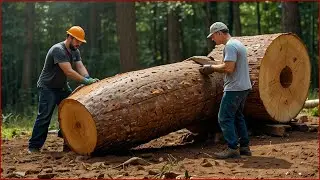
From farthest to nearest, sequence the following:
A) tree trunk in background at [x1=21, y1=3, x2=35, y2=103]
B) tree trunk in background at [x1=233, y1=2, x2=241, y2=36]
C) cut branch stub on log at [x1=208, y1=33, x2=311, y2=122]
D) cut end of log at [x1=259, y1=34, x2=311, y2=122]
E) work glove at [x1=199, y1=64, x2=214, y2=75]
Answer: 1. tree trunk in background at [x1=21, y1=3, x2=35, y2=103]
2. tree trunk in background at [x1=233, y1=2, x2=241, y2=36]
3. cut end of log at [x1=259, y1=34, x2=311, y2=122]
4. cut branch stub on log at [x1=208, y1=33, x2=311, y2=122]
5. work glove at [x1=199, y1=64, x2=214, y2=75]

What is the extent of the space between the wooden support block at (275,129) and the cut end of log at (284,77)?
0.15m

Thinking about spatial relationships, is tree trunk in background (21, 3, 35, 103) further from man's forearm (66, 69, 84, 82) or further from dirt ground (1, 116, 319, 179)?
man's forearm (66, 69, 84, 82)

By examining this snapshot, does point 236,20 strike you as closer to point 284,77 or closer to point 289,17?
point 289,17

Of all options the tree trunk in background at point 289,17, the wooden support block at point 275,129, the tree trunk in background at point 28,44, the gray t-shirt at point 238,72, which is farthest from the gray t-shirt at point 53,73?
the tree trunk in background at point 28,44

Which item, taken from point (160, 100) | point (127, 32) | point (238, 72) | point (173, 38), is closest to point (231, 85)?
point (238, 72)

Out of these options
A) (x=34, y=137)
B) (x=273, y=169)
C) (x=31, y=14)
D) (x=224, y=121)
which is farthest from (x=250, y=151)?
(x=31, y=14)

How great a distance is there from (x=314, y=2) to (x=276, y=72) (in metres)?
21.7

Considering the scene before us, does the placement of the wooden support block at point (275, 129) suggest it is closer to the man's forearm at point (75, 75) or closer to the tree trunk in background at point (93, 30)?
the man's forearm at point (75, 75)

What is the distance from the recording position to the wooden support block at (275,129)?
7.96 meters

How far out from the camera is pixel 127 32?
15.0 m

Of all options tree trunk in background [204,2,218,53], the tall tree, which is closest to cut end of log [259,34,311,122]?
tree trunk in background [204,2,218,53]

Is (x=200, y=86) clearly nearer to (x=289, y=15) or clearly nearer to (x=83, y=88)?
(x=83, y=88)

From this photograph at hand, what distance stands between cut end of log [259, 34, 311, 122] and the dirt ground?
0.50m

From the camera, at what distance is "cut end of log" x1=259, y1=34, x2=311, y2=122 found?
7.88m
